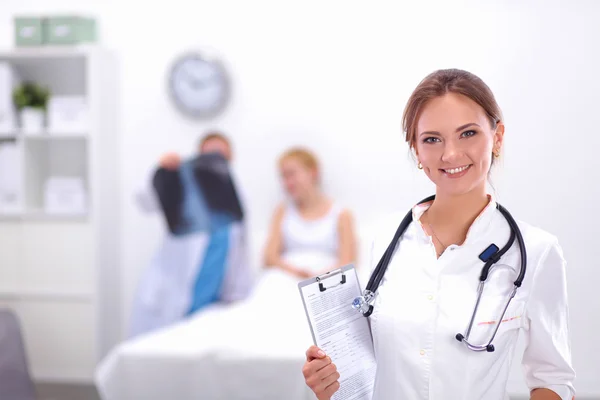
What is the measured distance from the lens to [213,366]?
2.55m

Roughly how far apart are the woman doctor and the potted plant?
122 inches

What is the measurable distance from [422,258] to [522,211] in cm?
51

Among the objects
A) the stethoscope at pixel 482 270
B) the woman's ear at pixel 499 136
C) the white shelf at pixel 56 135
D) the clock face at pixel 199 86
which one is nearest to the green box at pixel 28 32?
the white shelf at pixel 56 135

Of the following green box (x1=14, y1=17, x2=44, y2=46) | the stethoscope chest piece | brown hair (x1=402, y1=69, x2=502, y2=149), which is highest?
green box (x1=14, y1=17, x2=44, y2=46)

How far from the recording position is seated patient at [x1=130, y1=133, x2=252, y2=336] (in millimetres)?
3330

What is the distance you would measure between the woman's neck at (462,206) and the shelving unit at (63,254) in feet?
9.45

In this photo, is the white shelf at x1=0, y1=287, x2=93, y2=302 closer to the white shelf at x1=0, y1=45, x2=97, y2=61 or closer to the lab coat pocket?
the white shelf at x1=0, y1=45, x2=97, y2=61

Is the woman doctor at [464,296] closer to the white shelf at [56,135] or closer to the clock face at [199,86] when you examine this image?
the clock face at [199,86]

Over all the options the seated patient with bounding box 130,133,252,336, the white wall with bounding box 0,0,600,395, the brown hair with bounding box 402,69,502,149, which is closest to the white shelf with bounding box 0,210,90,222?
the white wall with bounding box 0,0,600,395

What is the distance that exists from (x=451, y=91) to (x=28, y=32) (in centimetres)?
328

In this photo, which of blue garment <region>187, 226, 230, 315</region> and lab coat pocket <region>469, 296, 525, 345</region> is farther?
blue garment <region>187, 226, 230, 315</region>

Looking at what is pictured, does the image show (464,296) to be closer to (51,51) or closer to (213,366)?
(213,366)

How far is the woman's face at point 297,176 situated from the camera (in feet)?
12.0

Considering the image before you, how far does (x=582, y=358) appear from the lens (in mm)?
1797
